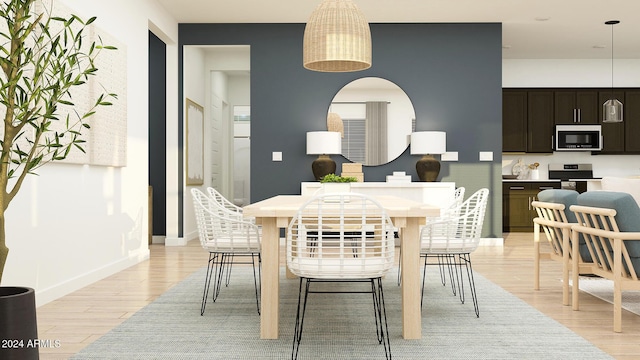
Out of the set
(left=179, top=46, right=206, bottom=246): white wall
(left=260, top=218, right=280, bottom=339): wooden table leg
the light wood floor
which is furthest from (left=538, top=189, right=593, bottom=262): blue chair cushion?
(left=179, top=46, right=206, bottom=246): white wall

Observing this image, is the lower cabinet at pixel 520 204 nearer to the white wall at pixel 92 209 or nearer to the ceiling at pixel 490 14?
the ceiling at pixel 490 14

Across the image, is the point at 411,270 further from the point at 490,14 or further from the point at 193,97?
the point at 193,97

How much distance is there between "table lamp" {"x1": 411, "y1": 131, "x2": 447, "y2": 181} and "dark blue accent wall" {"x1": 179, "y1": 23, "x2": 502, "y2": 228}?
323mm

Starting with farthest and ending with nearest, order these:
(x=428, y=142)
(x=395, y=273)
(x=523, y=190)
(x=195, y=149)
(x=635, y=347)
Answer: (x=523, y=190), (x=195, y=149), (x=428, y=142), (x=395, y=273), (x=635, y=347)

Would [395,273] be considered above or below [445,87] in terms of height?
below

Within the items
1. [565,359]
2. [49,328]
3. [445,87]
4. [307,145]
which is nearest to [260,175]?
[307,145]

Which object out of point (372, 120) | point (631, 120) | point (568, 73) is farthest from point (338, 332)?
point (631, 120)

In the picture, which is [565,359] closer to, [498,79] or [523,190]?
[498,79]

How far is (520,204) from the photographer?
337 inches

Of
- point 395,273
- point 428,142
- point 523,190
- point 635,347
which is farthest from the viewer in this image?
point 523,190

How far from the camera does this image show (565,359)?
2.51 metres

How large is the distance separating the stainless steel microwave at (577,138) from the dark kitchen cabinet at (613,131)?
15cm

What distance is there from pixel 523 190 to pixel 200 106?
506 cm

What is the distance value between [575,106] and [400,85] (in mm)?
3690
